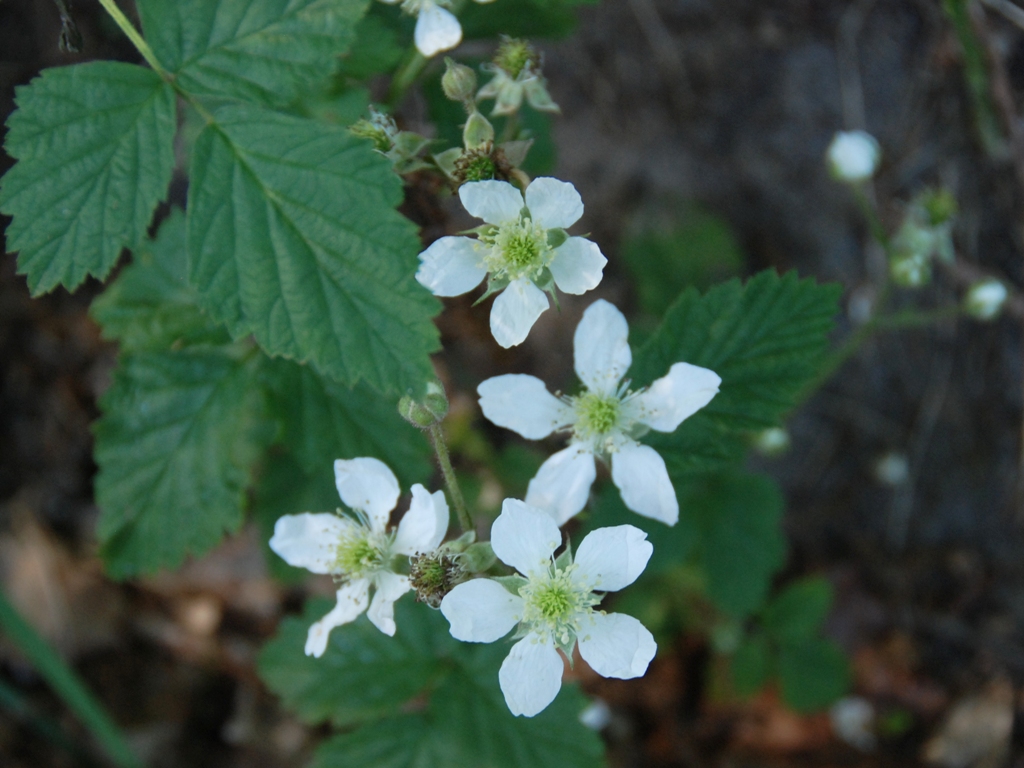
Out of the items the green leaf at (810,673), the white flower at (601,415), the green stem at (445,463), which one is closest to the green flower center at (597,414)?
the white flower at (601,415)

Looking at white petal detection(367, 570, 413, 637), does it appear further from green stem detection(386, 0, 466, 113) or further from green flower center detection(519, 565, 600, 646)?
green stem detection(386, 0, 466, 113)

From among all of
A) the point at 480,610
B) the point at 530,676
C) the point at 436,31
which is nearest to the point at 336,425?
the point at 480,610

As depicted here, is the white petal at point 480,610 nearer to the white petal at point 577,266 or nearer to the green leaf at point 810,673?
the white petal at point 577,266

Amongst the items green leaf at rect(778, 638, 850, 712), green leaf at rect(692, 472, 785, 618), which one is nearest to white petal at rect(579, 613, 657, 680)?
green leaf at rect(692, 472, 785, 618)

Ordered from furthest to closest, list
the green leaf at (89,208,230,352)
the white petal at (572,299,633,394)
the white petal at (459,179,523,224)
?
the green leaf at (89,208,230,352)
the white petal at (572,299,633,394)
the white petal at (459,179,523,224)

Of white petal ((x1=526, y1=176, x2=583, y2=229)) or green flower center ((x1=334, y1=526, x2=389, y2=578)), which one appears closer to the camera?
white petal ((x1=526, y1=176, x2=583, y2=229))

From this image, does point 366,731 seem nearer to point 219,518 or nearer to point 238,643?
point 219,518
